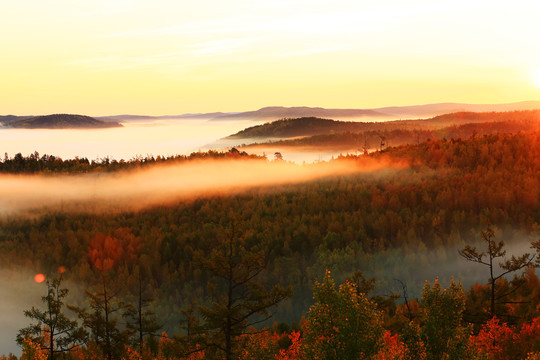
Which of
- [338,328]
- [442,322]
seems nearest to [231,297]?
[338,328]

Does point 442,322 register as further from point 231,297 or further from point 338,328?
point 231,297

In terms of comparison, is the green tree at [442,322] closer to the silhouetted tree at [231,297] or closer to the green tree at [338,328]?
the green tree at [338,328]

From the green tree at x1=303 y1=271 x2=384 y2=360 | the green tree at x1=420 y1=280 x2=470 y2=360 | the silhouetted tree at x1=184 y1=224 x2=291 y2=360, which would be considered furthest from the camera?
the green tree at x1=420 y1=280 x2=470 y2=360

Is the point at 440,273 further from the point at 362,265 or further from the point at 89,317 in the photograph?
the point at 89,317

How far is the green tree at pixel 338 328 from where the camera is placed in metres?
45.8

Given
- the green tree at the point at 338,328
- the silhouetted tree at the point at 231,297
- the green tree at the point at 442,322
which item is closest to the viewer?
the silhouetted tree at the point at 231,297

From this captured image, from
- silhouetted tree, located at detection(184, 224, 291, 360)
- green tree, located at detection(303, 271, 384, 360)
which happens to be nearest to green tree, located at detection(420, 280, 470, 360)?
green tree, located at detection(303, 271, 384, 360)

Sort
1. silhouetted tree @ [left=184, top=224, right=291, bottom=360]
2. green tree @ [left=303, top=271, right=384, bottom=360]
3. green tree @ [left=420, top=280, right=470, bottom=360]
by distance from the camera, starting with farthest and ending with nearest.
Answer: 1. green tree @ [left=420, top=280, right=470, bottom=360]
2. green tree @ [left=303, top=271, right=384, bottom=360]
3. silhouetted tree @ [left=184, top=224, right=291, bottom=360]

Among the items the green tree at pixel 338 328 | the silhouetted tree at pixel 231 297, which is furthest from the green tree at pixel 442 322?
the silhouetted tree at pixel 231 297

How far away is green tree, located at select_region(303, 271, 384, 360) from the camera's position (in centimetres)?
4581

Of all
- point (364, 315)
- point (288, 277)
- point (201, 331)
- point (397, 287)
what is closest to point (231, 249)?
point (201, 331)

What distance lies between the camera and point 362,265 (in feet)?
639

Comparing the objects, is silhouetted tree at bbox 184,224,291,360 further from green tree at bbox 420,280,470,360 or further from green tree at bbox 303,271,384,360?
green tree at bbox 420,280,470,360

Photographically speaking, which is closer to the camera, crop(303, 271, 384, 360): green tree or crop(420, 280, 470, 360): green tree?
crop(303, 271, 384, 360): green tree
